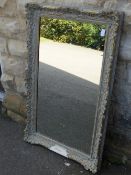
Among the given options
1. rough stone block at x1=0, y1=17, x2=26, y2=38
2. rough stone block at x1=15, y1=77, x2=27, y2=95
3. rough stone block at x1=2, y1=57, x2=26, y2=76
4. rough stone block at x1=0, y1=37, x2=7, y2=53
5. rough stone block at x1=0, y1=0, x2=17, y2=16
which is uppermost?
rough stone block at x1=0, y1=0, x2=17, y2=16

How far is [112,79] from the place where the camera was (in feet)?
8.57

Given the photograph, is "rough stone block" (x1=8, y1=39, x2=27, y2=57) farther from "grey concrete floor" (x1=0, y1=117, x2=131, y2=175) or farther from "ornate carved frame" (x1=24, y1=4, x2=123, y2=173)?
"grey concrete floor" (x1=0, y1=117, x2=131, y2=175)

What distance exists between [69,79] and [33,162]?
0.90 meters

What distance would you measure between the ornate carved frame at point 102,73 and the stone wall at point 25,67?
0.10m

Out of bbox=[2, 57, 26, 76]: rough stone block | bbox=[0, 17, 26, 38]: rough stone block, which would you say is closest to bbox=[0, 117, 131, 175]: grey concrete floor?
bbox=[2, 57, 26, 76]: rough stone block

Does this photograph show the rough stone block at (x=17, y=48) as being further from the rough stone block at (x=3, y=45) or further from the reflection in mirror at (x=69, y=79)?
the reflection in mirror at (x=69, y=79)

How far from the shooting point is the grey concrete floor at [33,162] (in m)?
2.89

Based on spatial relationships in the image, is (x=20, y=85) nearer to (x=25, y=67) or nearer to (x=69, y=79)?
(x=25, y=67)

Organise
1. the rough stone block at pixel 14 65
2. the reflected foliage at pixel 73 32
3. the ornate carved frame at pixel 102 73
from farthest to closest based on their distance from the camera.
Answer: the rough stone block at pixel 14 65
the reflected foliage at pixel 73 32
the ornate carved frame at pixel 102 73

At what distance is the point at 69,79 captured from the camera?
2867 millimetres

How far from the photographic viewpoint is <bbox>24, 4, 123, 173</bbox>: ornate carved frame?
2.47 meters

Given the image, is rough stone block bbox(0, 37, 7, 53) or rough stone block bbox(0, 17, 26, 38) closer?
rough stone block bbox(0, 17, 26, 38)

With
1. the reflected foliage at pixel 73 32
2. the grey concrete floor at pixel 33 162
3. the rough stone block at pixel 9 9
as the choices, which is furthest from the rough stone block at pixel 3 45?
the grey concrete floor at pixel 33 162

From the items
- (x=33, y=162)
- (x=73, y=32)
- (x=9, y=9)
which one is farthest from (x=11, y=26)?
(x=33, y=162)
